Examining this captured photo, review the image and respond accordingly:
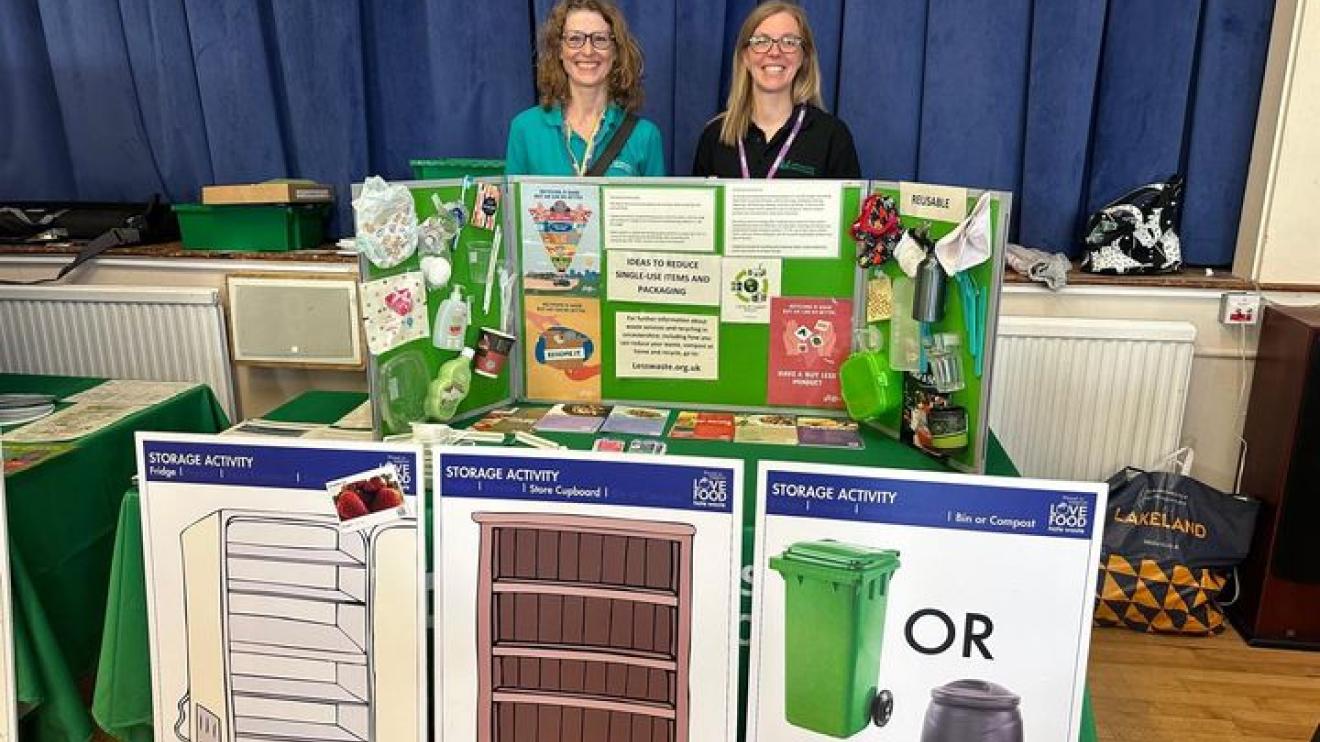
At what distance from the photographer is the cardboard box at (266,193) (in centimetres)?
250

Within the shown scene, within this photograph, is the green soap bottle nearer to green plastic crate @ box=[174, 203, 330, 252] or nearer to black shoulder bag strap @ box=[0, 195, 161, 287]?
green plastic crate @ box=[174, 203, 330, 252]

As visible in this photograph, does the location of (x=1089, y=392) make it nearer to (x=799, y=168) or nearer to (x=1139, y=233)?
(x=1139, y=233)

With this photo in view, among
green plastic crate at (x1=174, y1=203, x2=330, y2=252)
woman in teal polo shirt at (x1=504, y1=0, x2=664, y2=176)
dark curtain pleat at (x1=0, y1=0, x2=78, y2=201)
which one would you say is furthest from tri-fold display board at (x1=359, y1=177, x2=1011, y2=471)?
dark curtain pleat at (x1=0, y1=0, x2=78, y2=201)

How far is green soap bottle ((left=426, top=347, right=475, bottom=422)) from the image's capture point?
1.58 metres

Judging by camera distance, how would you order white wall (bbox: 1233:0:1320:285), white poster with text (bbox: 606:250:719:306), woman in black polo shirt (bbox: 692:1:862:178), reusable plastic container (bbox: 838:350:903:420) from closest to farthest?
1. reusable plastic container (bbox: 838:350:903:420)
2. white poster with text (bbox: 606:250:719:306)
3. woman in black polo shirt (bbox: 692:1:862:178)
4. white wall (bbox: 1233:0:1320:285)

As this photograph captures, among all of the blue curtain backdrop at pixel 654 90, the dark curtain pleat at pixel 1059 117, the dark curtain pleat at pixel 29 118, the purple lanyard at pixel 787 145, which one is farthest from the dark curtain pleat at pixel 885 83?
the dark curtain pleat at pixel 29 118

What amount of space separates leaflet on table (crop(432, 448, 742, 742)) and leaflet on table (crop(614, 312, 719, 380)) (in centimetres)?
64

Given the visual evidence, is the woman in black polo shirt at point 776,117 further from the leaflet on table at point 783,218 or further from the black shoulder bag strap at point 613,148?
the leaflet on table at point 783,218

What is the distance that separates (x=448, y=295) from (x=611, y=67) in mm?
835

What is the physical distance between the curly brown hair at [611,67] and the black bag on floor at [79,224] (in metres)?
1.40

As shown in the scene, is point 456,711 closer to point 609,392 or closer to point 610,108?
point 609,392

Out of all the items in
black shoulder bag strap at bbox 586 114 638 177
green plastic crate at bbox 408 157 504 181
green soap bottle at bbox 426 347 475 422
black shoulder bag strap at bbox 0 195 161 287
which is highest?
black shoulder bag strap at bbox 586 114 638 177

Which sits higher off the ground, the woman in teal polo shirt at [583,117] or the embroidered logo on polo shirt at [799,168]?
the woman in teal polo shirt at [583,117]

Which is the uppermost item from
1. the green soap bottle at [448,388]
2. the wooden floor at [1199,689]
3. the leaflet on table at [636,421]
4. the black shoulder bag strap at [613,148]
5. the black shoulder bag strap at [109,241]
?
the black shoulder bag strap at [613,148]
